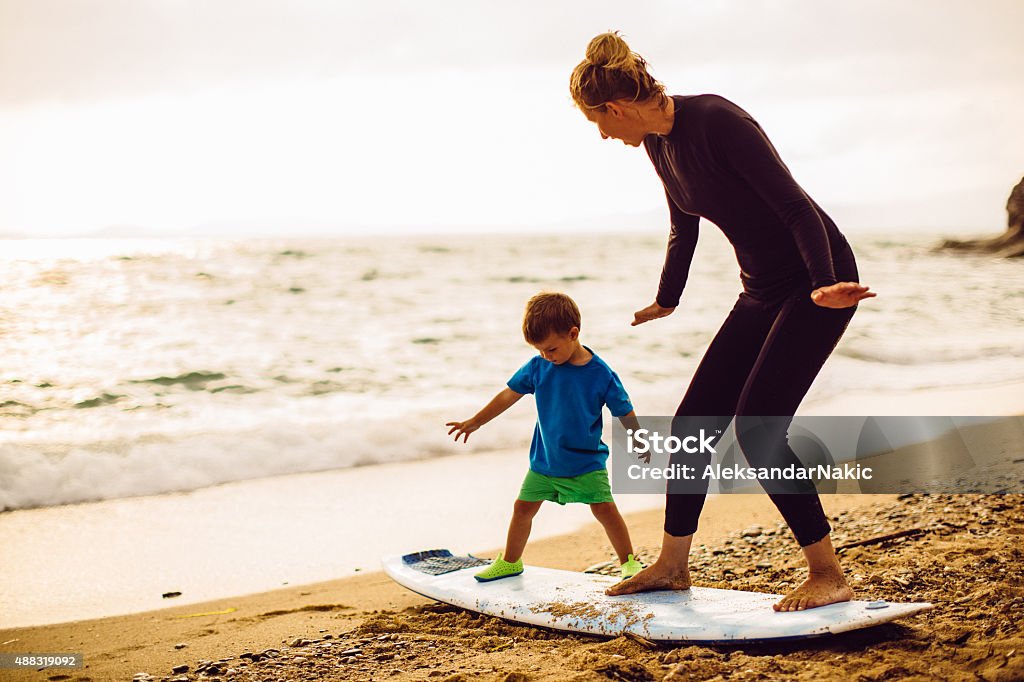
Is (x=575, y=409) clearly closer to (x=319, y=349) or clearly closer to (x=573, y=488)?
(x=573, y=488)

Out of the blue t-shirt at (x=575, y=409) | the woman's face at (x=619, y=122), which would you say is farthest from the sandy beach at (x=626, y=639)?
the woman's face at (x=619, y=122)

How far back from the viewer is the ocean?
21.9ft

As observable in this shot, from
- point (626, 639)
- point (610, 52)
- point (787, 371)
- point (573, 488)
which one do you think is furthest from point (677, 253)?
point (626, 639)

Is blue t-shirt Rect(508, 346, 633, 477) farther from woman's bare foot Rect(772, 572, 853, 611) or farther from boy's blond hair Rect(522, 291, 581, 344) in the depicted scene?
woman's bare foot Rect(772, 572, 853, 611)

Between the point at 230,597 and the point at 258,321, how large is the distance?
9.89 m

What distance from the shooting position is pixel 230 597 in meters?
3.86

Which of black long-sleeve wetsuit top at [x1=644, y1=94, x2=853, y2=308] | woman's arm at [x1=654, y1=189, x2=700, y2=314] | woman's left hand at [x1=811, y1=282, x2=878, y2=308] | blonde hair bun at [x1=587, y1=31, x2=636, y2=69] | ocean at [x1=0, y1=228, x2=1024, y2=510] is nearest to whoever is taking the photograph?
woman's left hand at [x1=811, y1=282, x2=878, y2=308]

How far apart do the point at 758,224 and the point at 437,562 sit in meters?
1.98

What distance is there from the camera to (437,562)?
3.65 metres

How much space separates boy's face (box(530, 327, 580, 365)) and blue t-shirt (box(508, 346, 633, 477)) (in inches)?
2.0

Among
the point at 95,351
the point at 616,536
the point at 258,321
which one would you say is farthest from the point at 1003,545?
the point at 258,321

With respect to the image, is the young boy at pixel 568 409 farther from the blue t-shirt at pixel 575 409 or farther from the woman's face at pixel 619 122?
the woman's face at pixel 619 122
